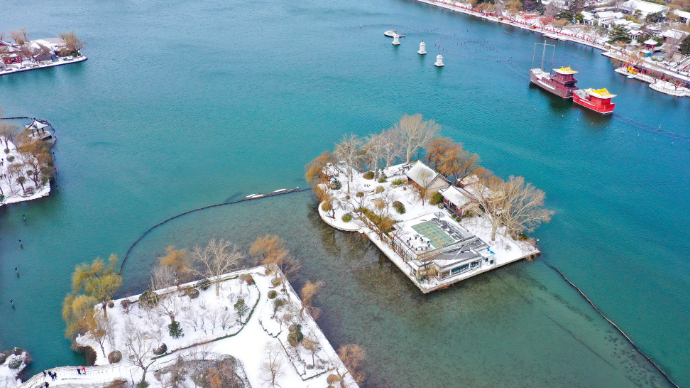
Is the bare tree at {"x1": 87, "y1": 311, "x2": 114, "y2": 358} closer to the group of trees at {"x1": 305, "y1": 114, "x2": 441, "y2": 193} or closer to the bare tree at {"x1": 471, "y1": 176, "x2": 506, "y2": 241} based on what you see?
the group of trees at {"x1": 305, "y1": 114, "x2": 441, "y2": 193}

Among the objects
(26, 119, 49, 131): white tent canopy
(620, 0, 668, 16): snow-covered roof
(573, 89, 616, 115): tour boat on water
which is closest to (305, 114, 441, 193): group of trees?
(573, 89, 616, 115): tour boat on water

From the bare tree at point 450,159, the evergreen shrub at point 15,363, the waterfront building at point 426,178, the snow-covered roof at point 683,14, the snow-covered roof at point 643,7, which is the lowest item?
the evergreen shrub at point 15,363

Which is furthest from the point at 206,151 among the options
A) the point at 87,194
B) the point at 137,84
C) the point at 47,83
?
the point at 47,83

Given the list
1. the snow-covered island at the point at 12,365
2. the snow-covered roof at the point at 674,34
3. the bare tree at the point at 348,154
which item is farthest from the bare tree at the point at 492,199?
the snow-covered roof at the point at 674,34

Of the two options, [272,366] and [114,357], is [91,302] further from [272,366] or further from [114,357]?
[272,366]

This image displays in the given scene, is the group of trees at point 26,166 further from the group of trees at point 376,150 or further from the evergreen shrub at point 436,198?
the evergreen shrub at point 436,198

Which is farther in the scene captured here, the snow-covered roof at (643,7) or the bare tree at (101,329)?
the snow-covered roof at (643,7)
